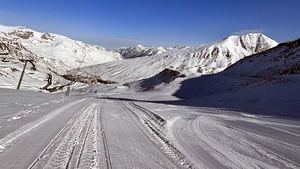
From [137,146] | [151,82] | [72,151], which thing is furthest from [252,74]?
[72,151]

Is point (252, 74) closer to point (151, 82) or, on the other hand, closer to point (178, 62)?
point (151, 82)

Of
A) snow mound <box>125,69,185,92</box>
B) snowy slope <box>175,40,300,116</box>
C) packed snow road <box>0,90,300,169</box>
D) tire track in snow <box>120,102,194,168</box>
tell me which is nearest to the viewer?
packed snow road <box>0,90,300,169</box>

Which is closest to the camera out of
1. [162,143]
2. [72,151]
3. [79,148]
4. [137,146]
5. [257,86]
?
[72,151]

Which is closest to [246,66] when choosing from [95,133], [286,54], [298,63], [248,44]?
[286,54]

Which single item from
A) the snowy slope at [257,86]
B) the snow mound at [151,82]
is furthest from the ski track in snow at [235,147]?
the snow mound at [151,82]

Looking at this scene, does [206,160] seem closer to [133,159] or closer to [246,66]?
[133,159]

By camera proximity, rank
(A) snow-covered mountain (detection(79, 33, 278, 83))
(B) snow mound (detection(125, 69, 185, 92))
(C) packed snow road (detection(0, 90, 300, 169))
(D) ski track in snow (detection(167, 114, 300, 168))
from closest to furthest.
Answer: (C) packed snow road (detection(0, 90, 300, 169))
(D) ski track in snow (detection(167, 114, 300, 168))
(B) snow mound (detection(125, 69, 185, 92))
(A) snow-covered mountain (detection(79, 33, 278, 83))

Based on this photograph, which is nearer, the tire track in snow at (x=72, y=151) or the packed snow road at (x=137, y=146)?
the tire track in snow at (x=72, y=151)

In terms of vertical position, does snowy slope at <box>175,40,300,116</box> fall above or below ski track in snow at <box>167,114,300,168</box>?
above

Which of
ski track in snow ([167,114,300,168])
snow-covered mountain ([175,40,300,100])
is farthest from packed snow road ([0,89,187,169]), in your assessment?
snow-covered mountain ([175,40,300,100])

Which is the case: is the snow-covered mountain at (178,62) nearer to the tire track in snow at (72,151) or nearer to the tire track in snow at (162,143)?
the tire track in snow at (162,143)

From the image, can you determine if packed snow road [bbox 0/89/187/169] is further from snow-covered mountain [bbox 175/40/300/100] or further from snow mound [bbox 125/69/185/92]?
snow mound [bbox 125/69/185/92]

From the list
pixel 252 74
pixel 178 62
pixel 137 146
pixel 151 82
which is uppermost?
pixel 178 62

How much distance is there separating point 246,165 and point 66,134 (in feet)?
16.6
